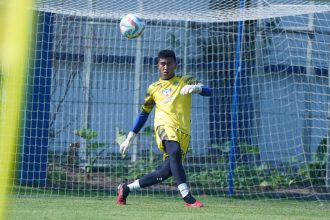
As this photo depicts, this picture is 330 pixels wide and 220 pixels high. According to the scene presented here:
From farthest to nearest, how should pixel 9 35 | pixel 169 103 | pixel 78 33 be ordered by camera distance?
pixel 78 33, pixel 169 103, pixel 9 35

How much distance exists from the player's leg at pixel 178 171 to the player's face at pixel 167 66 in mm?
731

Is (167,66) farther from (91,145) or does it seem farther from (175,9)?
(91,145)

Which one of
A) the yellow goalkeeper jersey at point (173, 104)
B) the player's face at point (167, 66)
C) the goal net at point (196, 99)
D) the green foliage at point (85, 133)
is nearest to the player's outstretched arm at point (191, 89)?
the yellow goalkeeper jersey at point (173, 104)

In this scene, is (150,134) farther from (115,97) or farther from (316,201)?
(316,201)

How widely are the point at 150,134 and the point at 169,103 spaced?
3.56 meters

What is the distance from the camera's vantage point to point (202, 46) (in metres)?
11.0

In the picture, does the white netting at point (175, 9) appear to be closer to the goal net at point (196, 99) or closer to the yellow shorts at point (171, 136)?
the goal net at point (196, 99)

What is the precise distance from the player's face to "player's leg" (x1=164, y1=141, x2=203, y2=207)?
2.40 ft

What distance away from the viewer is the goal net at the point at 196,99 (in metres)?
9.72

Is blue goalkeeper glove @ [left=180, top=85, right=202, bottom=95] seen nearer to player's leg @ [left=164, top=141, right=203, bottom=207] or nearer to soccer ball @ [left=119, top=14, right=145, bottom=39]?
player's leg @ [left=164, top=141, right=203, bottom=207]

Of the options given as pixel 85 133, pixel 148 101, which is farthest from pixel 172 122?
pixel 85 133

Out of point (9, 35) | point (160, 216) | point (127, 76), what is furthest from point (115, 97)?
point (9, 35)

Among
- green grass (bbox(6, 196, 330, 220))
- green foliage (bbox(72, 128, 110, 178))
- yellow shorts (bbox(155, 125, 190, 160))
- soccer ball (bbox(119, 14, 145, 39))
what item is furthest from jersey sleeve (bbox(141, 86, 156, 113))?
green foliage (bbox(72, 128, 110, 178))

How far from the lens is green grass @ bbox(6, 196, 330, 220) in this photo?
6.52 m
